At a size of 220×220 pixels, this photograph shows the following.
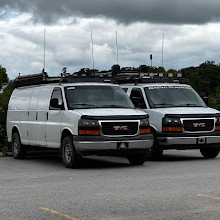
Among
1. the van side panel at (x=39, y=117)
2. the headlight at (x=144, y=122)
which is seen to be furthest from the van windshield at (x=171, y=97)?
the van side panel at (x=39, y=117)

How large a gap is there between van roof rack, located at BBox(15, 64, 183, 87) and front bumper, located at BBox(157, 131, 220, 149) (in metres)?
2.13

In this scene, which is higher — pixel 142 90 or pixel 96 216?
pixel 142 90

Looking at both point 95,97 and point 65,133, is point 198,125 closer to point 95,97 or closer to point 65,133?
point 95,97

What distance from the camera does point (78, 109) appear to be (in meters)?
15.2

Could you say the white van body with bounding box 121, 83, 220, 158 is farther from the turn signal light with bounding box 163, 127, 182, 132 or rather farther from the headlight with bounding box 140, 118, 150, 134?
the headlight with bounding box 140, 118, 150, 134

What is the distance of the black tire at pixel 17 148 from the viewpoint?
1809cm

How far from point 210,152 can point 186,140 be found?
1515 millimetres

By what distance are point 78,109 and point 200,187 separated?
5.01 m

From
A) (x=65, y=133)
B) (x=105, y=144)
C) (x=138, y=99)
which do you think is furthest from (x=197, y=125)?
(x=65, y=133)

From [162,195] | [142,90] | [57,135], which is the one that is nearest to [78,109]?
[57,135]

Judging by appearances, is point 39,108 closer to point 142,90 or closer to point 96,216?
point 142,90

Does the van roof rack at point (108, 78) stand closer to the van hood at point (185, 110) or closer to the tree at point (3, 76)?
the van hood at point (185, 110)

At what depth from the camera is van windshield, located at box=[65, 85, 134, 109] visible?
1542 centimetres

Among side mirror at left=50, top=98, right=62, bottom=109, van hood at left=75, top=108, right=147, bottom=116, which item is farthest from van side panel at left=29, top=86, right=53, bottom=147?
van hood at left=75, top=108, right=147, bottom=116
